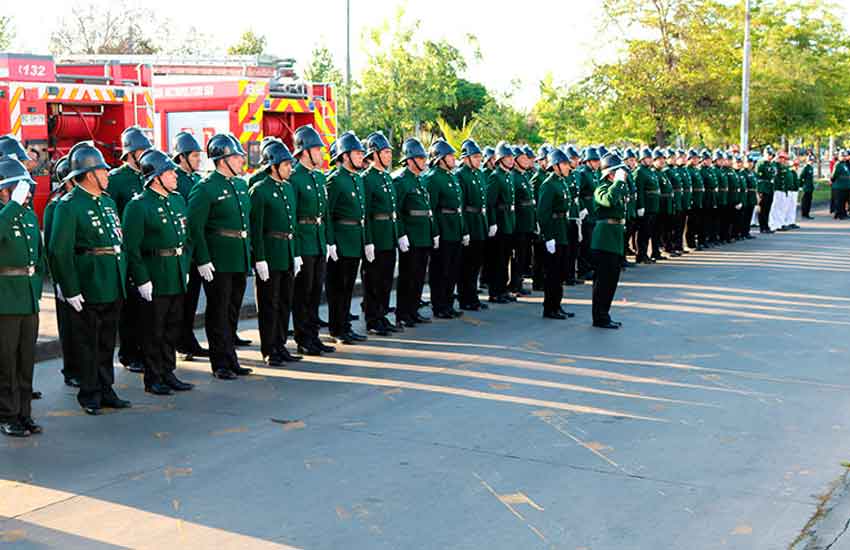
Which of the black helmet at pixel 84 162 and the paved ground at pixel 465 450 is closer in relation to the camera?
the paved ground at pixel 465 450

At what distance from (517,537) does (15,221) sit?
426cm

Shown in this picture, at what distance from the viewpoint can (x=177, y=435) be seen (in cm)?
774

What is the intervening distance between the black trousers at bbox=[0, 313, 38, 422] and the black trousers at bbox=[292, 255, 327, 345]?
10.5 ft

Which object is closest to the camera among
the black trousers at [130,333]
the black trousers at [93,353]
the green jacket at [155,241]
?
the black trousers at [93,353]

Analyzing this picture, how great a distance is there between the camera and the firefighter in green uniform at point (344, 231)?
11.4 metres

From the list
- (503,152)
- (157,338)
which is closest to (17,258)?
(157,338)

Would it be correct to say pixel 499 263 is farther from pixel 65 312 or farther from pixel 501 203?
pixel 65 312

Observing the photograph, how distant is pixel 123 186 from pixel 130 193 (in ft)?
0.30

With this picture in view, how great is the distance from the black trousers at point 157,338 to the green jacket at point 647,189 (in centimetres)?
1152

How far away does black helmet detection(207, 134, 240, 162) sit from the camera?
971 cm

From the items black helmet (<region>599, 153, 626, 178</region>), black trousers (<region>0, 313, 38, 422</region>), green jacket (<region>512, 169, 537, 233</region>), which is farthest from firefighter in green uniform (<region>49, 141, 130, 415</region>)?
green jacket (<region>512, 169, 537, 233</region>)

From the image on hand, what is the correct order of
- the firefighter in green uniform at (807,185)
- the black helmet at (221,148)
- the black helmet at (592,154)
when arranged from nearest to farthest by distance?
the black helmet at (221,148) < the black helmet at (592,154) < the firefighter in green uniform at (807,185)

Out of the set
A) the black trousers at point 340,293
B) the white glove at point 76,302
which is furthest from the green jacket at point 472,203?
the white glove at point 76,302

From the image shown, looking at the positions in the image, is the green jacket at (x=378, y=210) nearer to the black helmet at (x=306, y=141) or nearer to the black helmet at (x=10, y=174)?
the black helmet at (x=306, y=141)
